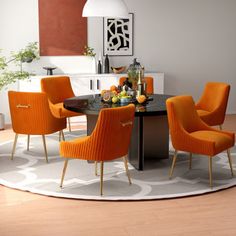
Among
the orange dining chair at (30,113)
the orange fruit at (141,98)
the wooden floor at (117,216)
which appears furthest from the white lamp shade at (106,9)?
the wooden floor at (117,216)

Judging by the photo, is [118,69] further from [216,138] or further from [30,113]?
[216,138]

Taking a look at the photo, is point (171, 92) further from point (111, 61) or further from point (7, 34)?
point (7, 34)

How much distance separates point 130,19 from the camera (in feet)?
29.1

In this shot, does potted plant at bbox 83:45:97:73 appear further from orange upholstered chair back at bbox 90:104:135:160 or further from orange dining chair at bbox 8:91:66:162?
orange upholstered chair back at bbox 90:104:135:160

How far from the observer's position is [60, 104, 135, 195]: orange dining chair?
15.4ft

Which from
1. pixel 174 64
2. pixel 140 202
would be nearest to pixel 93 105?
pixel 140 202

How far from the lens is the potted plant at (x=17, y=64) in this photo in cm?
773

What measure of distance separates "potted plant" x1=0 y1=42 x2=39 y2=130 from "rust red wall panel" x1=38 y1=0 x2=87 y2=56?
0.22m

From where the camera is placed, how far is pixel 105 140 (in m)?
4.75

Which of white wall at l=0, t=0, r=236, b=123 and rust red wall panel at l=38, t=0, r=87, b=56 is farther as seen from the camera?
white wall at l=0, t=0, r=236, b=123

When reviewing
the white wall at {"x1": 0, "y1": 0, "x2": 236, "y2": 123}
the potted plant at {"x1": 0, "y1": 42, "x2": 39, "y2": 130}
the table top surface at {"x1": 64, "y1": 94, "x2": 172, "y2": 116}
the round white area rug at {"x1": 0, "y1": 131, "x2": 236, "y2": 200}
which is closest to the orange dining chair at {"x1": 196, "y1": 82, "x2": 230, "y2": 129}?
the round white area rug at {"x1": 0, "y1": 131, "x2": 236, "y2": 200}

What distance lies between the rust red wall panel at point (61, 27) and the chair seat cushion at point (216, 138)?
3842 mm

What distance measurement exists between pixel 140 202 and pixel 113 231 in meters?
0.72

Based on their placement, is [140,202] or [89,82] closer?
[140,202]
